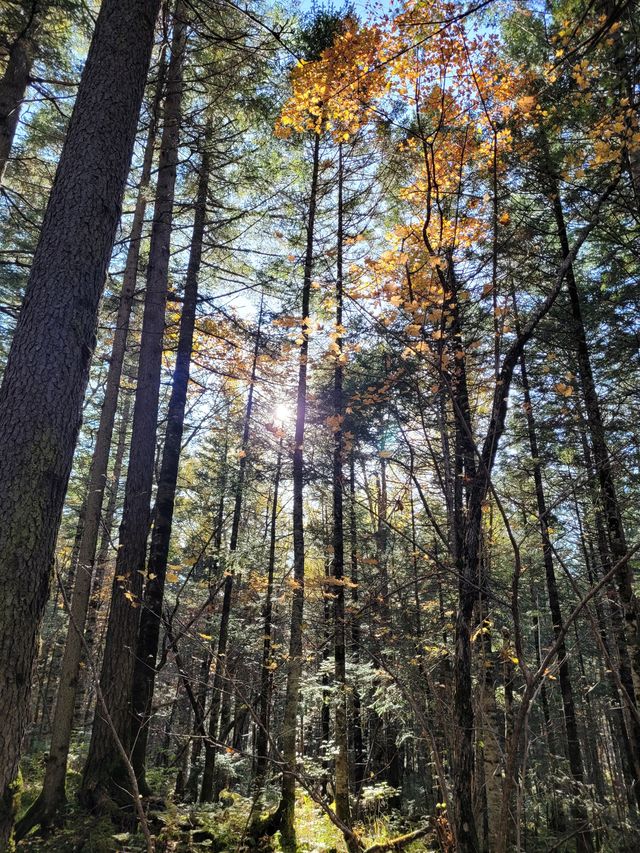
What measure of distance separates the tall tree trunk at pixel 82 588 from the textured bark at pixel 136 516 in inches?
13.6

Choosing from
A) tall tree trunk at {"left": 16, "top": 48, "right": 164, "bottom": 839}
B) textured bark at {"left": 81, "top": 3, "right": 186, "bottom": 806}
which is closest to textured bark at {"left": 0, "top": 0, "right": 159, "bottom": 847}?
textured bark at {"left": 81, "top": 3, "right": 186, "bottom": 806}

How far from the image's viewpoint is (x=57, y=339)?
2.81 meters

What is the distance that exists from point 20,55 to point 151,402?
16.1 ft

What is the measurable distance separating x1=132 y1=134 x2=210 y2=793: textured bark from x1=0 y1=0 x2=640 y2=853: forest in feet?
0.16

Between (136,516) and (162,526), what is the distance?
0.60 meters

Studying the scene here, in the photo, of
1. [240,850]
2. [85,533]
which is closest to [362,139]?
[85,533]

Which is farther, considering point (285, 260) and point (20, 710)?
point (285, 260)

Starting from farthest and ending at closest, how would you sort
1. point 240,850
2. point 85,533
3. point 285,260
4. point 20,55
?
1. point 285,260
2. point 85,533
3. point 20,55
4. point 240,850

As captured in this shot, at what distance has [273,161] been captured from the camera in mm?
7984

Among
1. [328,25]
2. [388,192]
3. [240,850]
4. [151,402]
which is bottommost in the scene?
[240,850]

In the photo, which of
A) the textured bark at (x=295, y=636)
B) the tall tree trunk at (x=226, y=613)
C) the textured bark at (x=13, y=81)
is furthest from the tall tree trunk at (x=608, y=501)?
the textured bark at (x=13, y=81)

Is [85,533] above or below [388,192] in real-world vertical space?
below

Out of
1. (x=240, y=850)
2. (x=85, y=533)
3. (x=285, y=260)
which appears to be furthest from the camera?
(x=285, y=260)

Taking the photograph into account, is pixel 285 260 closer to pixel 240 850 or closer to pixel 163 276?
pixel 163 276
